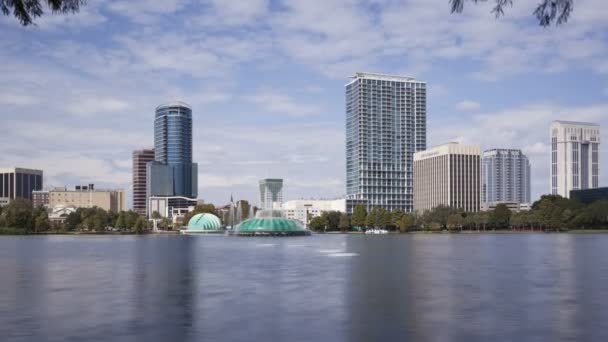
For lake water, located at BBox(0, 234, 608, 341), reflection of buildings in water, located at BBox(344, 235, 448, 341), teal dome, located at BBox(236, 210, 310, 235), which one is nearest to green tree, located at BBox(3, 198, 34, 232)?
teal dome, located at BBox(236, 210, 310, 235)

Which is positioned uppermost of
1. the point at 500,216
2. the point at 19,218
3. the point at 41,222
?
the point at 19,218

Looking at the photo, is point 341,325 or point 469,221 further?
point 469,221

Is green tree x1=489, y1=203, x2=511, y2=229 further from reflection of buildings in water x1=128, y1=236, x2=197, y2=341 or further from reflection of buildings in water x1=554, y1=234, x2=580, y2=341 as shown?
reflection of buildings in water x1=128, y1=236, x2=197, y2=341

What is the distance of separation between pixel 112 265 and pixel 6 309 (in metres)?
26.3

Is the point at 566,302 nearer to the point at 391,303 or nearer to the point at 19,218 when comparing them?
the point at 391,303

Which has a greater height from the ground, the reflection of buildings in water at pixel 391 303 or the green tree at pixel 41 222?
the reflection of buildings in water at pixel 391 303

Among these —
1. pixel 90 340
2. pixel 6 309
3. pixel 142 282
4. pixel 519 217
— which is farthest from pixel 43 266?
pixel 519 217

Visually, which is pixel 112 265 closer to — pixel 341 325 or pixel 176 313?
pixel 176 313

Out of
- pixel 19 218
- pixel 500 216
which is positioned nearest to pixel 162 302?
pixel 19 218

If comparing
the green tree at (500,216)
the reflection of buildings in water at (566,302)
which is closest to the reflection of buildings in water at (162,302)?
the reflection of buildings in water at (566,302)

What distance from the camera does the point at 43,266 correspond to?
5519 cm

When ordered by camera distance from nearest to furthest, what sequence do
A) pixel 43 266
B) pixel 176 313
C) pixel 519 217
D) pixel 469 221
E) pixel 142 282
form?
pixel 176 313 → pixel 142 282 → pixel 43 266 → pixel 519 217 → pixel 469 221

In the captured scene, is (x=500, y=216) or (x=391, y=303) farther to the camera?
(x=500, y=216)

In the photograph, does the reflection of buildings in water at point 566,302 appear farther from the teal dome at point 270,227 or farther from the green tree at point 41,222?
the green tree at point 41,222
